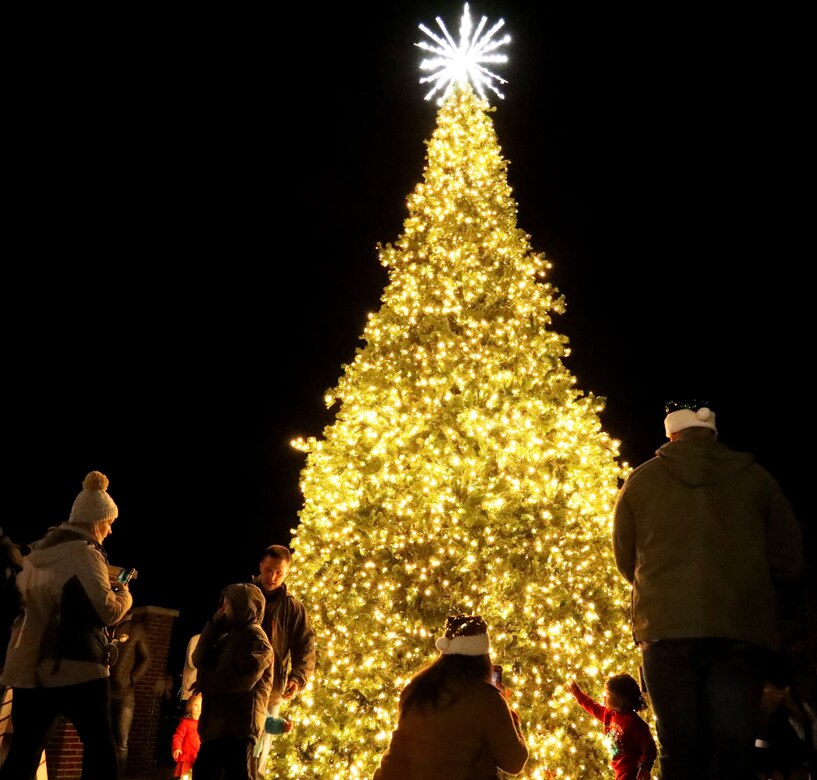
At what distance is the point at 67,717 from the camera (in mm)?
3850

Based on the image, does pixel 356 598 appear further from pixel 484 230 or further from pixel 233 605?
pixel 484 230

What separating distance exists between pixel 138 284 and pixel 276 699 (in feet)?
45.2

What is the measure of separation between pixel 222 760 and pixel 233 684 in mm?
408

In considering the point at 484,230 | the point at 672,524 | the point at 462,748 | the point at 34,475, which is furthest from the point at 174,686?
the point at 672,524

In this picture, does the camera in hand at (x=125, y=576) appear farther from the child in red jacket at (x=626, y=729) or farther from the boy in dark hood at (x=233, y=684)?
the child in red jacket at (x=626, y=729)

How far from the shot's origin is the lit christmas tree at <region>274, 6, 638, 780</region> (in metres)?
6.15

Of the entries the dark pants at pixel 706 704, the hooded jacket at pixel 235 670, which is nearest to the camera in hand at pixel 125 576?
the hooded jacket at pixel 235 670

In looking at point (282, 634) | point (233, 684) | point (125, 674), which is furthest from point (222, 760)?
point (125, 674)

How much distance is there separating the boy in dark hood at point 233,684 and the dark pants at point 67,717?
0.90 metres

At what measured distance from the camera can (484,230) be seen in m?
7.96

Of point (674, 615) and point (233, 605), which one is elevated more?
Answer: point (233, 605)

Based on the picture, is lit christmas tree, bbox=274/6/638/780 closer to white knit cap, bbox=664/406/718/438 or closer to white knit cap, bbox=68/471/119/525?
white knit cap, bbox=68/471/119/525

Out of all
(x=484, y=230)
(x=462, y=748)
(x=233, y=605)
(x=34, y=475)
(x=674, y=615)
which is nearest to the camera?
(x=674, y=615)

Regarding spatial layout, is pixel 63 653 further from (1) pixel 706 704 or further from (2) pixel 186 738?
(2) pixel 186 738
